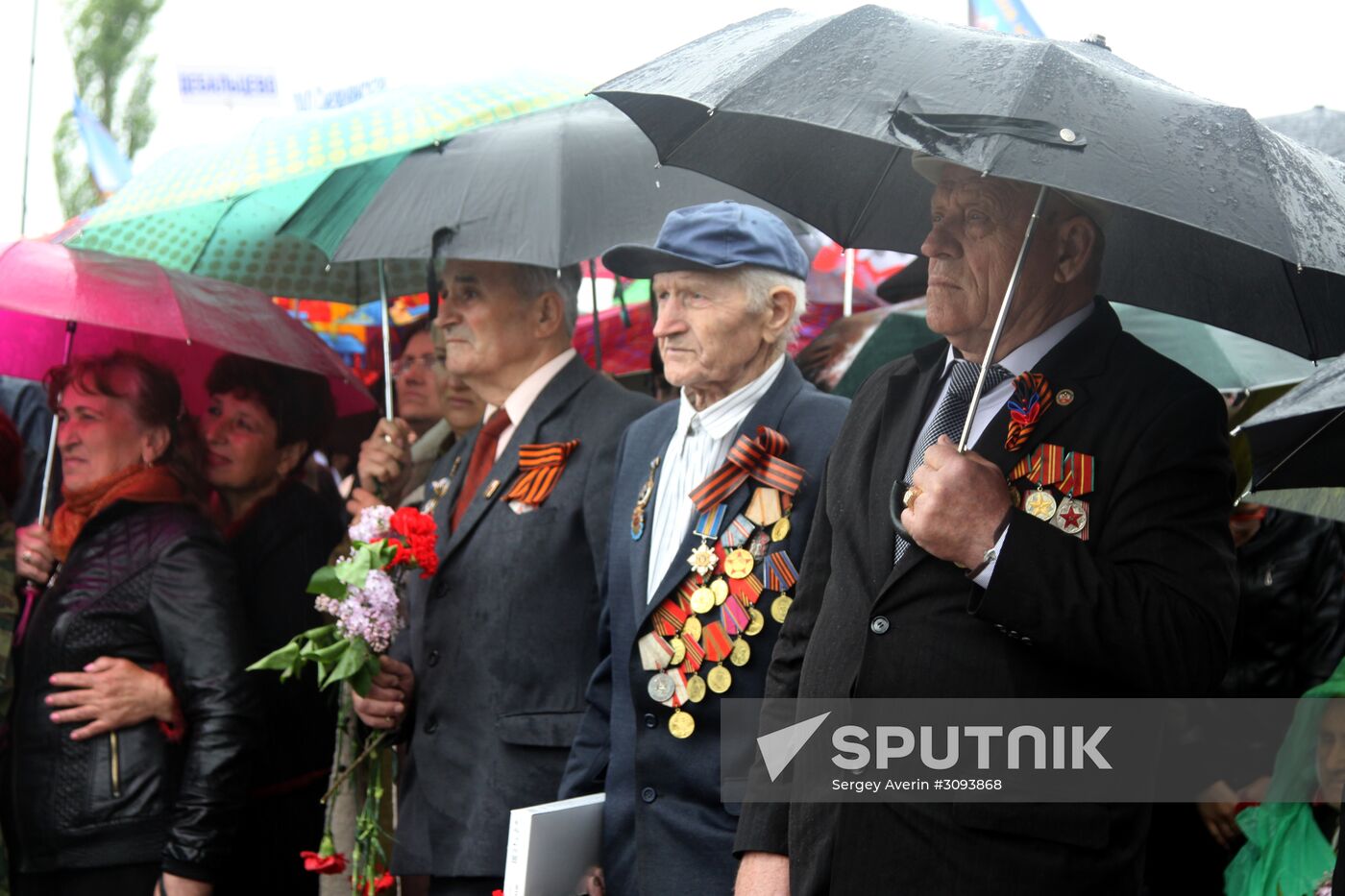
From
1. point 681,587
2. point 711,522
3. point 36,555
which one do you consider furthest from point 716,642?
point 36,555

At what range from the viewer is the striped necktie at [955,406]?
9.96 ft

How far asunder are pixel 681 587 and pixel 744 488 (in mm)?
278

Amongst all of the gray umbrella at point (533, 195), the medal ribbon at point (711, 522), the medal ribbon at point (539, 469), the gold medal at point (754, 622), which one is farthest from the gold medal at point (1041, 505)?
the gray umbrella at point (533, 195)

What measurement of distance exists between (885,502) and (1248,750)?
2523 mm

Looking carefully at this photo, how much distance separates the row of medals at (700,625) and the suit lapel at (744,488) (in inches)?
2.2

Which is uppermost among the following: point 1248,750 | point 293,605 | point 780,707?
point 780,707

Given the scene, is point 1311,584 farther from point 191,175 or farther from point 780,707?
point 191,175

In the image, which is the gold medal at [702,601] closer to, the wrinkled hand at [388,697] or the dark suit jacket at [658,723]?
the dark suit jacket at [658,723]

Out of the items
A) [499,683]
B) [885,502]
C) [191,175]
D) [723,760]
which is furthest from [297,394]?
[885,502]

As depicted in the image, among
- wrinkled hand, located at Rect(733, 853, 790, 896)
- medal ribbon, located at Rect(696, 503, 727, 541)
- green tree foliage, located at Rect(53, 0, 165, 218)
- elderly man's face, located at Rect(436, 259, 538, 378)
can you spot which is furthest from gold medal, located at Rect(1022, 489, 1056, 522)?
green tree foliage, located at Rect(53, 0, 165, 218)

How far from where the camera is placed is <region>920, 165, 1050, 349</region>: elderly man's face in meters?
3.01

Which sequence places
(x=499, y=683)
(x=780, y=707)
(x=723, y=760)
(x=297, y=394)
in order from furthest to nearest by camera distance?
1. (x=297, y=394)
2. (x=499, y=683)
3. (x=723, y=760)
4. (x=780, y=707)

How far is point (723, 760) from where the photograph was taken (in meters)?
3.69

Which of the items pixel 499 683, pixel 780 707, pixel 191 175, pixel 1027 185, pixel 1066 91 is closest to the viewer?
pixel 1066 91
